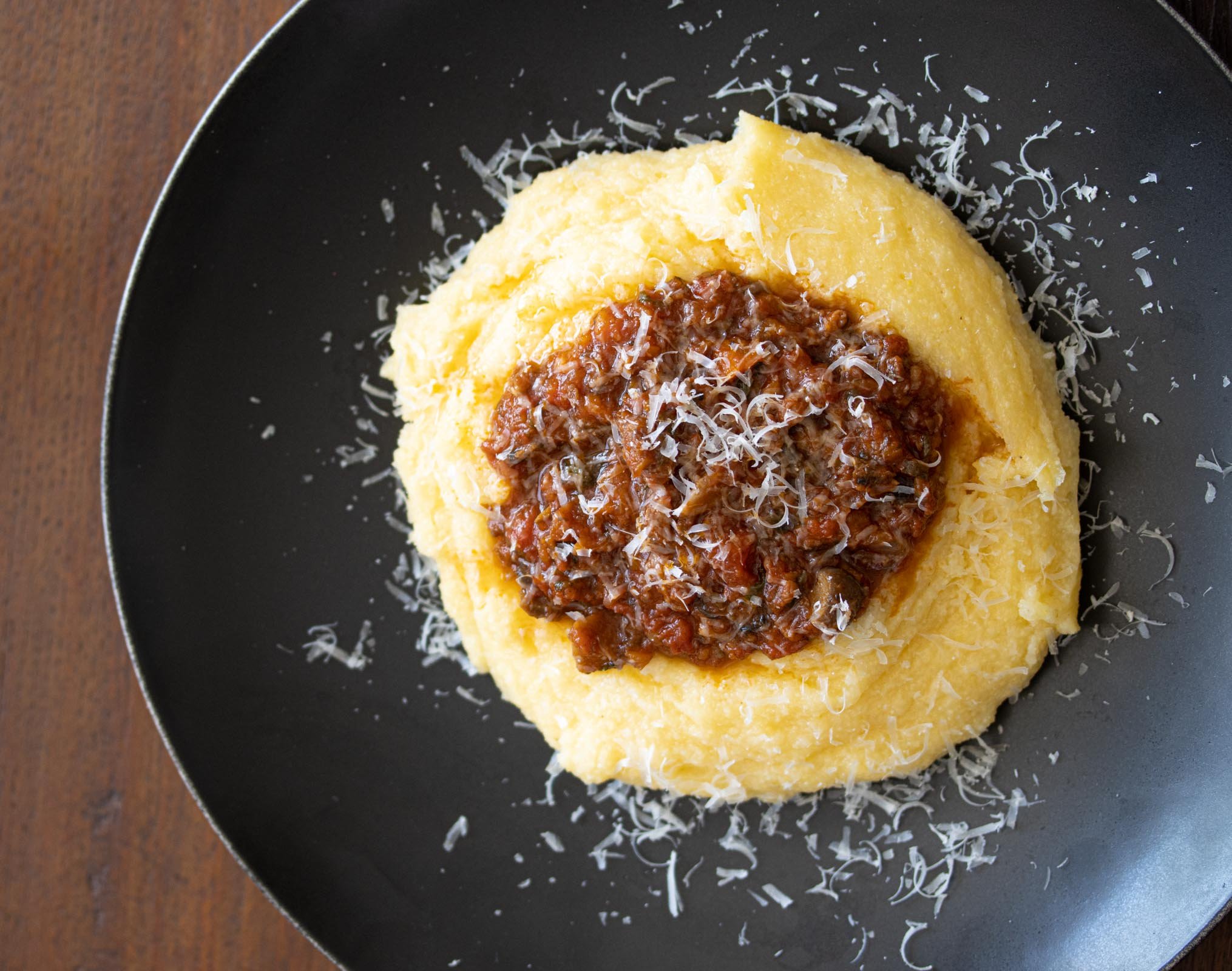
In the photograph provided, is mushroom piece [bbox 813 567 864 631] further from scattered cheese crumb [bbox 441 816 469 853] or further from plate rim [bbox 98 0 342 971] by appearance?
plate rim [bbox 98 0 342 971]

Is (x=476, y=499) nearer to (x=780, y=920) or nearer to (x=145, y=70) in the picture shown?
(x=780, y=920)

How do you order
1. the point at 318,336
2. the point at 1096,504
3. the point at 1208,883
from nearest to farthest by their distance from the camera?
the point at 1208,883, the point at 1096,504, the point at 318,336

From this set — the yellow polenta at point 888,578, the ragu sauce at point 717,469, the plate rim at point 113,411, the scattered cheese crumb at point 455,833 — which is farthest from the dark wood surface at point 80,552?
the ragu sauce at point 717,469

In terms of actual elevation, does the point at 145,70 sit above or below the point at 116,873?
above

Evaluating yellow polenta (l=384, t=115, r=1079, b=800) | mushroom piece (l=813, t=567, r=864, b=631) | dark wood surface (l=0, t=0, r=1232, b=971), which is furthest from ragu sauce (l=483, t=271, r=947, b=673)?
dark wood surface (l=0, t=0, r=1232, b=971)

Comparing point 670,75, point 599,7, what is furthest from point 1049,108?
point 599,7

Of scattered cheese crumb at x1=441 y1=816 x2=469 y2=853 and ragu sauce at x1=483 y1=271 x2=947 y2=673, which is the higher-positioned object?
ragu sauce at x1=483 y1=271 x2=947 y2=673

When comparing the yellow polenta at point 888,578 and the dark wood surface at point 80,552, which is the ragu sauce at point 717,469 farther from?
the dark wood surface at point 80,552
